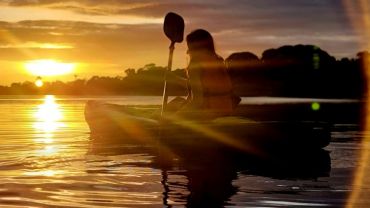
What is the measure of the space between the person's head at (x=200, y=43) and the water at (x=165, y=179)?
105 inches

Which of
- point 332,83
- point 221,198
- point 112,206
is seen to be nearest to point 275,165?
point 221,198

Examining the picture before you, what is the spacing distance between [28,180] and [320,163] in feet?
19.9

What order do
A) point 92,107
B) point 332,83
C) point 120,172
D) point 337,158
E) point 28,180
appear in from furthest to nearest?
point 332,83 < point 92,107 < point 337,158 < point 120,172 < point 28,180

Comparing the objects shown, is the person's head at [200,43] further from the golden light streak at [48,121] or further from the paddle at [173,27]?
the golden light streak at [48,121]

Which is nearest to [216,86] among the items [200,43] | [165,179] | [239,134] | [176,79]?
[200,43]

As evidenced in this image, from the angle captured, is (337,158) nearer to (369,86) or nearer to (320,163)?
(320,163)

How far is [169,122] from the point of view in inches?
631

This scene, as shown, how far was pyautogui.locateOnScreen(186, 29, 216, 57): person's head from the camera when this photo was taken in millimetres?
16172

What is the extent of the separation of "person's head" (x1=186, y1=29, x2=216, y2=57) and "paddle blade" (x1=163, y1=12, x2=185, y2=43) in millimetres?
3755

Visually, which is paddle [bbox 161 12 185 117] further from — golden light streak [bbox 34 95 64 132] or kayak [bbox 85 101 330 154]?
golden light streak [bbox 34 95 64 132]

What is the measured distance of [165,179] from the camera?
458 inches

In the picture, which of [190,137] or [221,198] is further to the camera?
[190,137]

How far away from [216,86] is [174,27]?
429 cm

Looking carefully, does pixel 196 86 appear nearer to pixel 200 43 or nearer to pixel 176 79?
pixel 200 43
